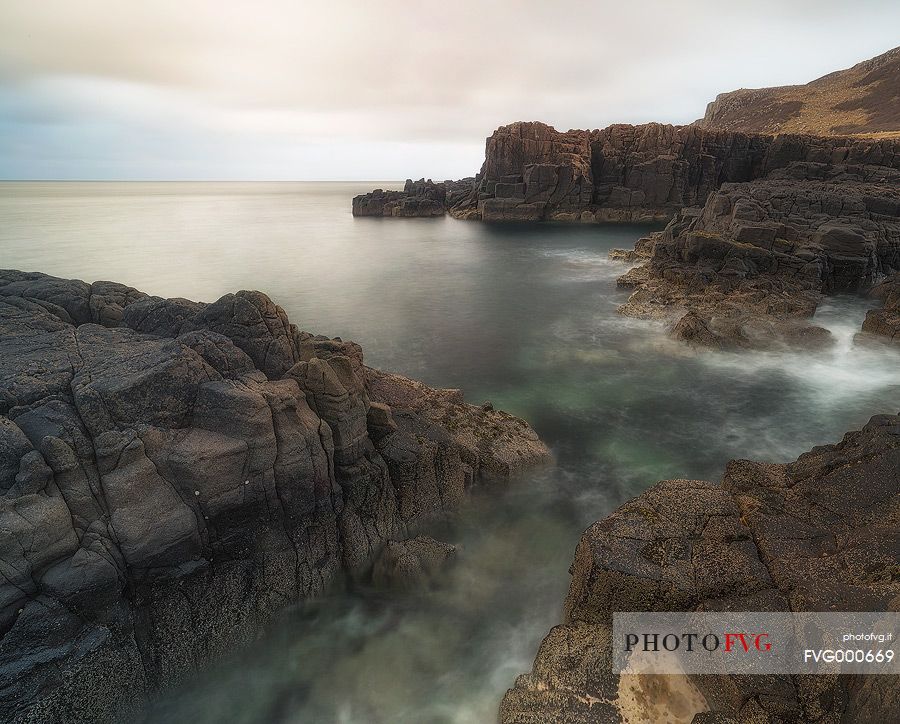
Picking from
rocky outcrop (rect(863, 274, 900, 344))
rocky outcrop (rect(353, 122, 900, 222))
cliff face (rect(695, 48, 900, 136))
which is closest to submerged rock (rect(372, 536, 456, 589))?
rocky outcrop (rect(863, 274, 900, 344))

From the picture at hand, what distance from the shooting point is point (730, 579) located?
658 centimetres

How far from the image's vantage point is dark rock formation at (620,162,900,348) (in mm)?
22766

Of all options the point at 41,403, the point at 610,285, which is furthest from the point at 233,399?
the point at 610,285

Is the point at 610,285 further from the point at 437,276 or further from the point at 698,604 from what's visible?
the point at 698,604

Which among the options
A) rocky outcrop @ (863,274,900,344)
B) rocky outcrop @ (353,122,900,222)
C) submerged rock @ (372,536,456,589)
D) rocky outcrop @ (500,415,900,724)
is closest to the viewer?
rocky outcrop @ (500,415,900,724)

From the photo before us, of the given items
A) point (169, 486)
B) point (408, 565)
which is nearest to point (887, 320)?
point (408, 565)

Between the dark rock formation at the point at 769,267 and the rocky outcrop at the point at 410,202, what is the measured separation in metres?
53.5

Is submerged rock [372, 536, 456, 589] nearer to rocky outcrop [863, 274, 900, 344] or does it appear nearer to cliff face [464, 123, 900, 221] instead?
rocky outcrop [863, 274, 900, 344]

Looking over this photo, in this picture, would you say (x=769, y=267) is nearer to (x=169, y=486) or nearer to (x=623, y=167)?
(x=169, y=486)

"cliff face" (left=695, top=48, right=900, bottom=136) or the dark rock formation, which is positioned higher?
"cliff face" (left=695, top=48, right=900, bottom=136)

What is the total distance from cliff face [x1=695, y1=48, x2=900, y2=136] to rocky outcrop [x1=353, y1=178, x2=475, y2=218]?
75970 mm

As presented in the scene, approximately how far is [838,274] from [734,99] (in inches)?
5270

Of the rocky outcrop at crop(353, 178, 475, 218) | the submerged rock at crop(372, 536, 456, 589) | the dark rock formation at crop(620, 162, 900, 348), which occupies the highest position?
the rocky outcrop at crop(353, 178, 475, 218)

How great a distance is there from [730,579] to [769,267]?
27719mm
